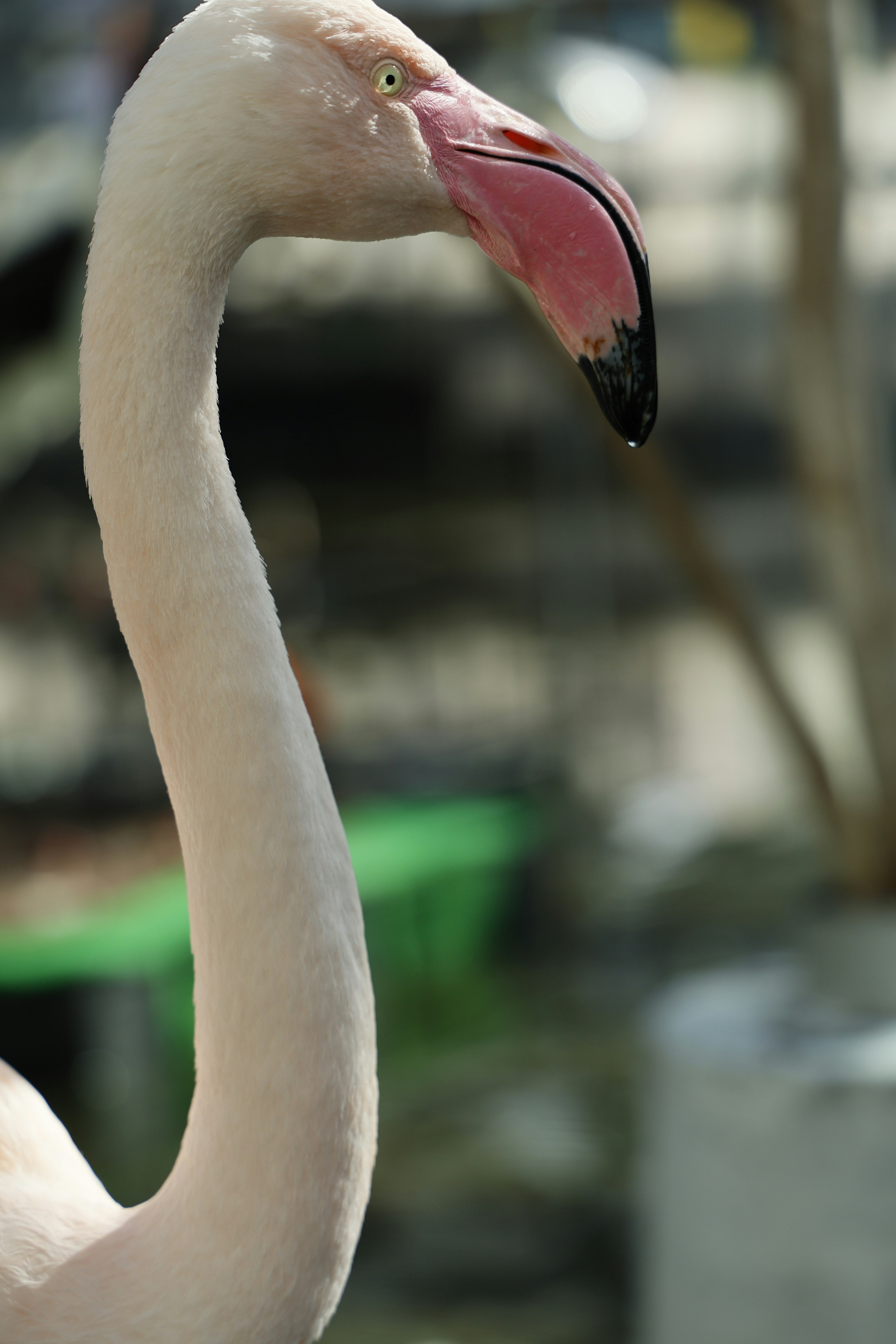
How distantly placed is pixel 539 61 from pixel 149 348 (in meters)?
3.64

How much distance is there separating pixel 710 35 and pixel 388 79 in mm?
5663

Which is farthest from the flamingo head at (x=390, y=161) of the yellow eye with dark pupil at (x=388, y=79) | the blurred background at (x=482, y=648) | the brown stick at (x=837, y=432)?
the blurred background at (x=482, y=648)

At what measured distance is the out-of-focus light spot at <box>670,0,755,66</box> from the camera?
558 centimetres

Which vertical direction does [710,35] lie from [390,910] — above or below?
above

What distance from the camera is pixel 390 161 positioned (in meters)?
0.85

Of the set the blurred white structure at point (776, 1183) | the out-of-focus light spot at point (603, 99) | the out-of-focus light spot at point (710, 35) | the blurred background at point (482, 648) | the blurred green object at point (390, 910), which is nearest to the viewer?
the blurred white structure at point (776, 1183)

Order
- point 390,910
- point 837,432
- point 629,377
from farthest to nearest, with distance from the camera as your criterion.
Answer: point 390,910 → point 837,432 → point 629,377

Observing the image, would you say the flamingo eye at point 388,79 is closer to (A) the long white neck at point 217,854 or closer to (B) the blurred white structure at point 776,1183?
(A) the long white neck at point 217,854

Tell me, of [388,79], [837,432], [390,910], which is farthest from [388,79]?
[390,910]

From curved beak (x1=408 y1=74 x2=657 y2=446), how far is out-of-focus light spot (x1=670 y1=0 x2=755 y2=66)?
16.8 ft

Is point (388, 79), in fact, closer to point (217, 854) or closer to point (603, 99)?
point (217, 854)

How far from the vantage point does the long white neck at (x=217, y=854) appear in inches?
32.4

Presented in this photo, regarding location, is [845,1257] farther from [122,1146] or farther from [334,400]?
[334,400]

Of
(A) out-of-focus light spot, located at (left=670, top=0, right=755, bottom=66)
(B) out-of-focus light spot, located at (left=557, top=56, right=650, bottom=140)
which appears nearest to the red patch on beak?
(B) out-of-focus light spot, located at (left=557, top=56, right=650, bottom=140)
